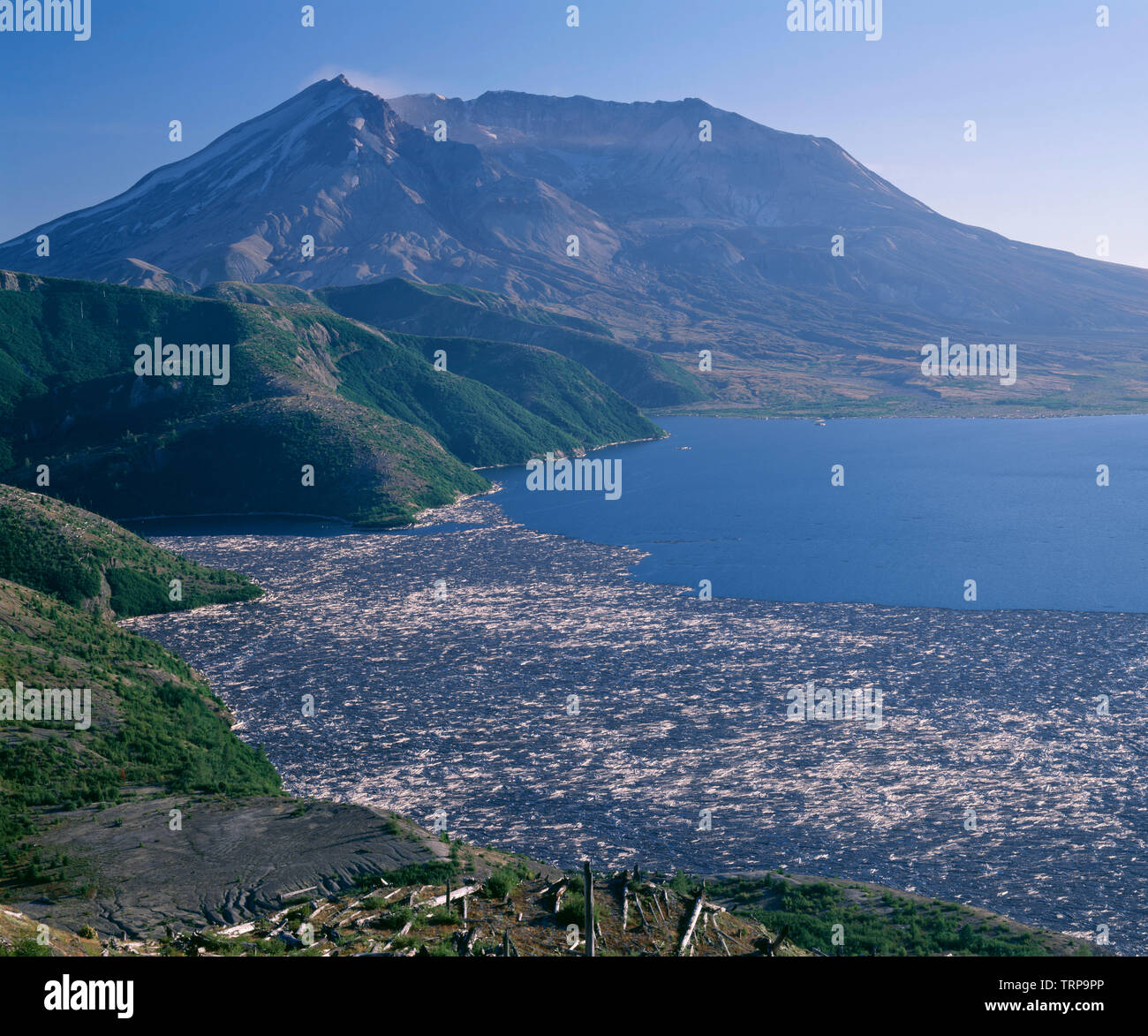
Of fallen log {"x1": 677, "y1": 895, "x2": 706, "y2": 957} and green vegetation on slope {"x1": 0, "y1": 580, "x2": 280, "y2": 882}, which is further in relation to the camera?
green vegetation on slope {"x1": 0, "y1": 580, "x2": 280, "y2": 882}

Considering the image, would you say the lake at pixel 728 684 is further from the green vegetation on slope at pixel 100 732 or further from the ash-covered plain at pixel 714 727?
the green vegetation on slope at pixel 100 732

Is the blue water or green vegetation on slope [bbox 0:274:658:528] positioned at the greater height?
green vegetation on slope [bbox 0:274:658:528]

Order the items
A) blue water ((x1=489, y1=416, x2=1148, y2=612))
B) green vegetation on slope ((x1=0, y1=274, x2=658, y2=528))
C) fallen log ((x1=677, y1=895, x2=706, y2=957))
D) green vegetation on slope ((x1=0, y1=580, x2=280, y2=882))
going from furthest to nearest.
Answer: green vegetation on slope ((x1=0, y1=274, x2=658, y2=528)) → blue water ((x1=489, y1=416, x2=1148, y2=612)) → green vegetation on slope ((x1=0, y1=580, x2=280, y2=882)) → fallen log ((x1=677, y1=895, x2=706, y2=957))

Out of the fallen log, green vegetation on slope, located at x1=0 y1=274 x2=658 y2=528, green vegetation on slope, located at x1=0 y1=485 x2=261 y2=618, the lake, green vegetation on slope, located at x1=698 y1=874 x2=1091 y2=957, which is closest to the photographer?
the fallen log

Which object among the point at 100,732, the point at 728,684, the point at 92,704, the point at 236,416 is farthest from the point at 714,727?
the point at 236,416

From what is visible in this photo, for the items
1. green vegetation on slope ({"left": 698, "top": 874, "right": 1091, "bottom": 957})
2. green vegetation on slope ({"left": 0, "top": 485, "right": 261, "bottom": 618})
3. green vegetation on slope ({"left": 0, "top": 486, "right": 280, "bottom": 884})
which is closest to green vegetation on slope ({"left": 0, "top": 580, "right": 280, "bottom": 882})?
green vegetation on slope ({"left": 0, "top": 486, "right": 280, "bottom": 884})

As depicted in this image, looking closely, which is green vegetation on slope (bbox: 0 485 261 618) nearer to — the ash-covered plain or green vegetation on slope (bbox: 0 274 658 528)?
the ash-covered plain

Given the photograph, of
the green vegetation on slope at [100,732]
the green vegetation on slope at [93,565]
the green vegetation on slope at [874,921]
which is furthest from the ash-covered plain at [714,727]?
the green vegetation on slope at [100,732]
